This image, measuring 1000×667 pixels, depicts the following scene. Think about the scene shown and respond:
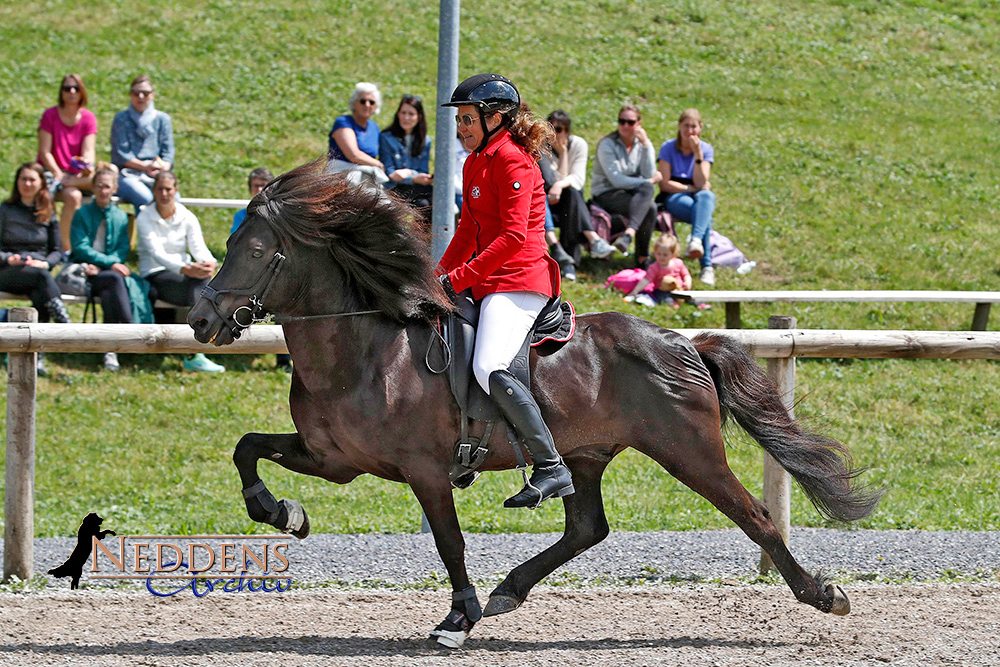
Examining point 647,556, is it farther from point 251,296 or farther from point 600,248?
point 600,248

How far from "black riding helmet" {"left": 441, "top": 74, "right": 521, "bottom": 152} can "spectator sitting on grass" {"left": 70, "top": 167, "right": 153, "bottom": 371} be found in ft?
17.4

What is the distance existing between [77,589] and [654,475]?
13.6ft

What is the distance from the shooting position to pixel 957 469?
28.4ft

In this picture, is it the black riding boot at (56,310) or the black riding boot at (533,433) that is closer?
the black riding boot at (533,433)

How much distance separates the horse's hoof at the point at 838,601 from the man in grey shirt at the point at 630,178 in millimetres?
6704

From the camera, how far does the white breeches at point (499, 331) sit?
4.95m

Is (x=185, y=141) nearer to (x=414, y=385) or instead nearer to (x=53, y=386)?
(x=53, y=386)

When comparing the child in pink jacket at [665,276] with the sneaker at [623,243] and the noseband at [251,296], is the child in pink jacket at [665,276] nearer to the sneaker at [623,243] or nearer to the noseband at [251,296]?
the sneaker at [623,243]

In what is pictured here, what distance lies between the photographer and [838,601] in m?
5.35

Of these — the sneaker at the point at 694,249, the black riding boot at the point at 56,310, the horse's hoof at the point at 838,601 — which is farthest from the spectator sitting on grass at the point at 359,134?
the horse's hoof at the point at 838,601

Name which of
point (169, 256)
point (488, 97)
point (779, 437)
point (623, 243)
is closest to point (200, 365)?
point (169, 256)

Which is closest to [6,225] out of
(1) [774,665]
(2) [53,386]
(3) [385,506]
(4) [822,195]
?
(2) [53,386]

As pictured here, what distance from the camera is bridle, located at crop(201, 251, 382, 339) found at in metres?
4.73

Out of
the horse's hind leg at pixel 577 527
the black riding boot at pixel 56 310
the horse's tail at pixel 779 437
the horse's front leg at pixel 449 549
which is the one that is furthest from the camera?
the black riding boot at pixel 56 310
